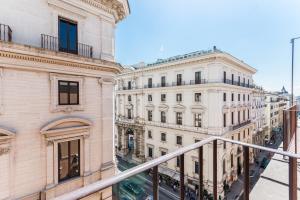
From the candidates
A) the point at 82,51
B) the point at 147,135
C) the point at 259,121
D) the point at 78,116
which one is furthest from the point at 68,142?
the point at 259,121

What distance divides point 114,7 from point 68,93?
5560 millimetres

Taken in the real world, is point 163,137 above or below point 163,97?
below

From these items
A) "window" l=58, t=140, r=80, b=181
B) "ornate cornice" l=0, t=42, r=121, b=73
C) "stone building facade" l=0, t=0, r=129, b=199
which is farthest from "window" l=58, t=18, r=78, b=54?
"window" l=58, t=140, r=80, b=181

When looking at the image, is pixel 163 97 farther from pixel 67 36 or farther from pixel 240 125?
pixel 67 36

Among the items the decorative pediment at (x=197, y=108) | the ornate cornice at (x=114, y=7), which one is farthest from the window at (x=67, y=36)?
the decorative pediment at (x=197, y=108)

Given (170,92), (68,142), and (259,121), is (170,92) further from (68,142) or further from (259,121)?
(259,121)

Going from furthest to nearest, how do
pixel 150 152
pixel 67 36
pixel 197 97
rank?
pixel 150 152 → pixel 197 97 → pixel 67 36

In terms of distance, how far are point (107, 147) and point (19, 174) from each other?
3.92 meters

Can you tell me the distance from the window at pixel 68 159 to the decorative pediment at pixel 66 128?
0.47 m

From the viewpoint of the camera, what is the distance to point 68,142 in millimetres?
8203

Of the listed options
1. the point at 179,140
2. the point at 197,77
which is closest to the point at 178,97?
the point at 197,77

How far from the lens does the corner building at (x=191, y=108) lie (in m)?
22.0

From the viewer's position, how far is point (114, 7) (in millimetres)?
10219

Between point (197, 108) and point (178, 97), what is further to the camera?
point (178, 97)
